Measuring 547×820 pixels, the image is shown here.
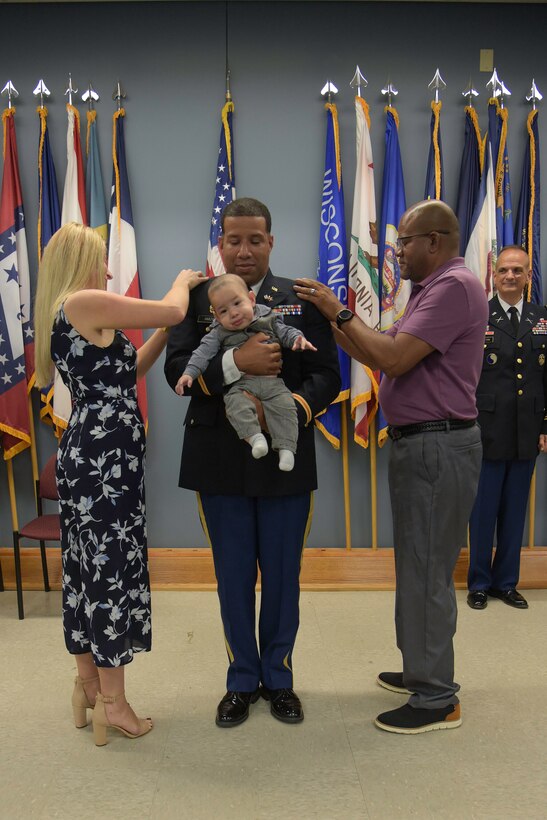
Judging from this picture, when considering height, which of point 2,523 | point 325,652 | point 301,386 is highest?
point 301,386

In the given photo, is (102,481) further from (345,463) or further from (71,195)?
(71,195)

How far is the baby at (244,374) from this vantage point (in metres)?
1.84

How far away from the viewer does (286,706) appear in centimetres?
214

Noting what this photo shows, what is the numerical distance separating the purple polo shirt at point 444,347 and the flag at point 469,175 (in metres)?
1.68

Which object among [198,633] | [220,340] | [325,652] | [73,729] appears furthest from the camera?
[198,633]

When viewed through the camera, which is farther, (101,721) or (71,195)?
(71,195)

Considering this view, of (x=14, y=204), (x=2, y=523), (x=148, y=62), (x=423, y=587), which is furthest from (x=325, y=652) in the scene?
(x=148, y=62)

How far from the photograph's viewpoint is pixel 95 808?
173cm

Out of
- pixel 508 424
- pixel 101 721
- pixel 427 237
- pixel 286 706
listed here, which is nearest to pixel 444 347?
pixel 427 237

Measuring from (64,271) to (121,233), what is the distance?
1709 mm

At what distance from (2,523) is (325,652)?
7.14ft

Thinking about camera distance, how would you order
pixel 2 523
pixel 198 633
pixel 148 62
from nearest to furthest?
1. pixel 198 633
2. pixel 148 62
3. pixel 2 523

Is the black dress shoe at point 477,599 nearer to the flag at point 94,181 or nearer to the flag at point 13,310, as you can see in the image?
the flag at point 13,310

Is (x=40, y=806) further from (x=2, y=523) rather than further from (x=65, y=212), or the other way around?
(x=65, y=212)
